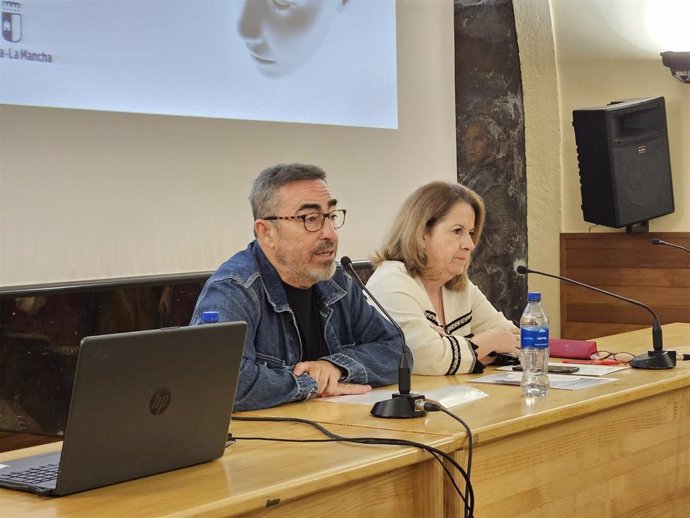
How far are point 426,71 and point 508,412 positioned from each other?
2.58 m

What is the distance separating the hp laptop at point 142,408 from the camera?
144cm

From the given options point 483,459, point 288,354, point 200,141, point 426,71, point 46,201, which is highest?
point 426,71

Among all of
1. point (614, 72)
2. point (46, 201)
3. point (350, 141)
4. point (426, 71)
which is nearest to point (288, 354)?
point (46, 201)

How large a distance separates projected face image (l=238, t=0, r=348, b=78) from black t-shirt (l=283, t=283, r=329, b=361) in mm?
1181

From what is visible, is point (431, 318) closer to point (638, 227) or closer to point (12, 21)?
point (12, 21)

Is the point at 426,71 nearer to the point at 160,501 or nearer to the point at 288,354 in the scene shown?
the point at 288,354

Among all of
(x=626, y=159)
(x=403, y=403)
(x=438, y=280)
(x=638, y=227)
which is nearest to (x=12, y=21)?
(x=438, y=280)

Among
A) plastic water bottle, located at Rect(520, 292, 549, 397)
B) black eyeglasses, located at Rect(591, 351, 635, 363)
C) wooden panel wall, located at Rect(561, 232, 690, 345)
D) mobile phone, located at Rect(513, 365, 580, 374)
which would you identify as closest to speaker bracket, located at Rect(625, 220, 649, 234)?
wooden panel wall, located at Rect(561, 232, 690, 345)

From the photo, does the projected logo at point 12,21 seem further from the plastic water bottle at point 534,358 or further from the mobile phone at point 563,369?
the mobile phone at point 563,369

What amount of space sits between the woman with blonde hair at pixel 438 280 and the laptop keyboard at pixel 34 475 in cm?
129

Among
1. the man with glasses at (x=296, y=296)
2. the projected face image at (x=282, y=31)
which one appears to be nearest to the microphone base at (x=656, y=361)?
the man with glasses at (x=296, y=296)

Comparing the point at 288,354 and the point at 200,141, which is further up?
the point at 200,141

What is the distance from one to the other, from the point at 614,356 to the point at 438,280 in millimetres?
546

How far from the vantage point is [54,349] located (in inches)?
113
